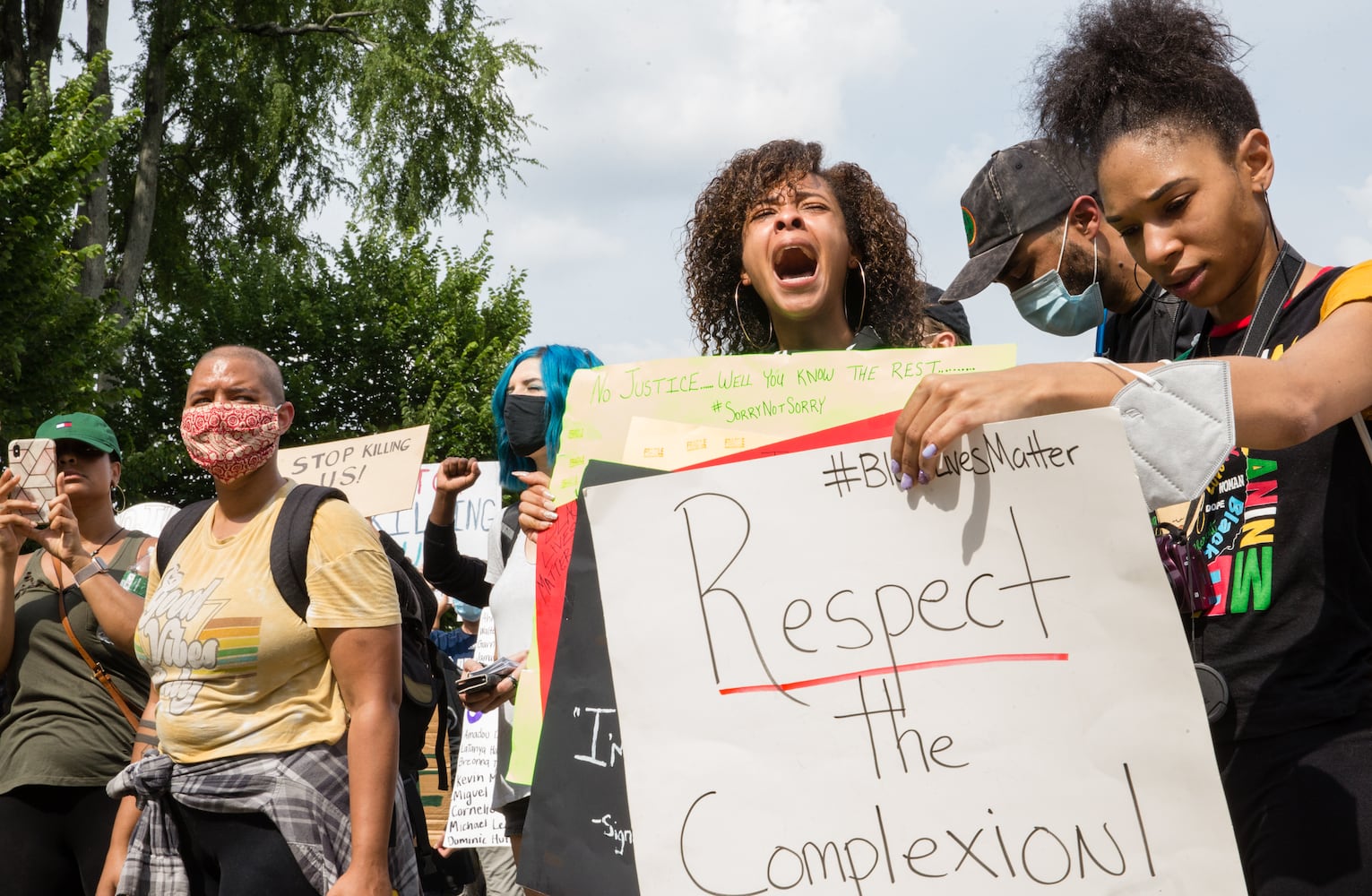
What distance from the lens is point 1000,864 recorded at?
59.4 inches

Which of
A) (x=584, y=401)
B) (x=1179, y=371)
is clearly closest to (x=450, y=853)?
(x=584, y=401)

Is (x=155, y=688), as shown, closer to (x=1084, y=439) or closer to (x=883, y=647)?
(x=883, y=647)

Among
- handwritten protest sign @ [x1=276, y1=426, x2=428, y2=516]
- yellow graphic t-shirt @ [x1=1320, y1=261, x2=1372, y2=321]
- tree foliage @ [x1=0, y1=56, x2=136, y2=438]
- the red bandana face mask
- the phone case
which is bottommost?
yellow graphic t-shirt @ [x1=1320, y1=261, x2=1372, y2=321]

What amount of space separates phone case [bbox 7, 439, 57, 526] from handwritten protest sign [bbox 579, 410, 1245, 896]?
2965 millimetres

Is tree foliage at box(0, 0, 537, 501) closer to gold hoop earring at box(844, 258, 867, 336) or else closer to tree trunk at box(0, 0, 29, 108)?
tree trunk at box(0, 0, 29, 108)

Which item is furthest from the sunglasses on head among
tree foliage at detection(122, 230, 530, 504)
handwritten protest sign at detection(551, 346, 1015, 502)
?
tree foliage at detection(122, 230, 530, 504)

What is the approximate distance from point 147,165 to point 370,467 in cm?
1404

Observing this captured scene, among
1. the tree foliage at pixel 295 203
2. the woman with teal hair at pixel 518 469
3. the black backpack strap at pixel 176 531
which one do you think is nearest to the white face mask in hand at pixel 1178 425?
the woman with teal hair at pixel 518 469

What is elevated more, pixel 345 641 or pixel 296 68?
pixel 296 68

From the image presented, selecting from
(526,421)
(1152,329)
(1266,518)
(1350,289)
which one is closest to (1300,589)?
(1266,518)

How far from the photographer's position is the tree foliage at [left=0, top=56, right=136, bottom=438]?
10.9 meters

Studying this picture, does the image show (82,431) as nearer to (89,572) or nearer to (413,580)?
(89,572)

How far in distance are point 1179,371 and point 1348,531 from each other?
540 millimetres

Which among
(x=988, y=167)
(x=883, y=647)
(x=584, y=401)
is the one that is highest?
(x=988, y=167)
